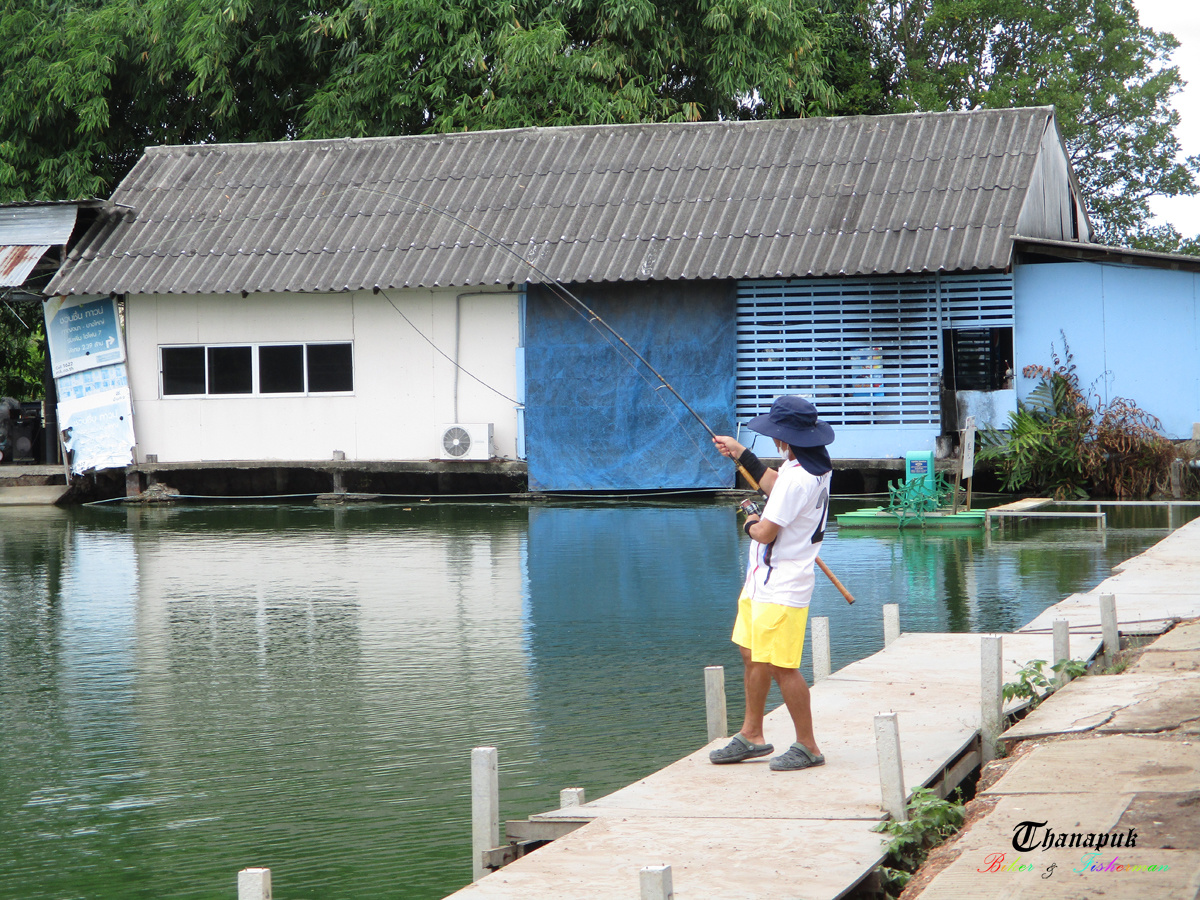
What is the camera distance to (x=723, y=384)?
62.9ft

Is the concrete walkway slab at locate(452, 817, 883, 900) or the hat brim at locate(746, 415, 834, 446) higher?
the hat brim at locate(746, 415, 834, 446)

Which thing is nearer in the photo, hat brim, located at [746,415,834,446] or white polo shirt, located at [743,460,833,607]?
white polo shirt, located at [743,460,833,607]

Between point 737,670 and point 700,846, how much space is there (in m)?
3.53

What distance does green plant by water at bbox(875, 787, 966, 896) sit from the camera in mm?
4738

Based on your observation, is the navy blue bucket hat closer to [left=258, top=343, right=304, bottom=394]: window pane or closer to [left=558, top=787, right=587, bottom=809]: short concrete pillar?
[left=558, top=787, right=587, bottom=809]: short concrete pillar

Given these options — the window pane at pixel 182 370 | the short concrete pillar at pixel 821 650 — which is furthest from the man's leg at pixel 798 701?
the window pane at pixel 182 370

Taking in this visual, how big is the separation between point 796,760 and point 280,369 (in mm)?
16271

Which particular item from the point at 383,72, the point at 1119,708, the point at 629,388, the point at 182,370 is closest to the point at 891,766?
the point at 1119,708

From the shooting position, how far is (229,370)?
68.7ft

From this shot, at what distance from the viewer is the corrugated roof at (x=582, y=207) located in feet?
61.9

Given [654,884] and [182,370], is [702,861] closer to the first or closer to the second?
[654,884]

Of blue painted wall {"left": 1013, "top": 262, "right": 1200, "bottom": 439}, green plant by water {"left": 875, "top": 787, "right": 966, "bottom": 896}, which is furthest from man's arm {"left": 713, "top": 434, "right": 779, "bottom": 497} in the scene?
blue painted wall {"left": 1013, "top": 262, "right": 1200, "bottom": 439}

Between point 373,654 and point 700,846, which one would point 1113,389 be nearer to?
point 373,654

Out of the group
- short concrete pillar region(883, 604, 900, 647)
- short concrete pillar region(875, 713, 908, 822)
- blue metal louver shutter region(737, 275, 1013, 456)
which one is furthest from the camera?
blue metal louver shutter region(737, 275, 1013, 456)
